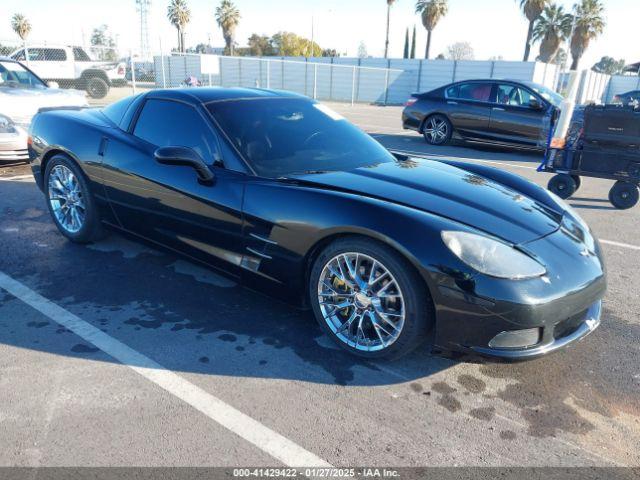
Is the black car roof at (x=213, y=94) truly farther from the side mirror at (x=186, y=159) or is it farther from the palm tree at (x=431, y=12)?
the palm tree at (x=431, y=12)

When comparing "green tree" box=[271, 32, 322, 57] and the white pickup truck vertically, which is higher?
"green tree" box=[271, 32, 322, 57]

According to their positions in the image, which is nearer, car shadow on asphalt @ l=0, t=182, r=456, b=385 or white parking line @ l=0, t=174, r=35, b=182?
car shadow on asphalt @ l=0, t=182, r=456, b=385

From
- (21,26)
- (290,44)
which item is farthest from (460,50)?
(21,26)

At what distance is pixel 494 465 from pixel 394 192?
1469 mm

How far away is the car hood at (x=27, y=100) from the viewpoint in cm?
768

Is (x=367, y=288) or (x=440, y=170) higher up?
(x=440, y=170)

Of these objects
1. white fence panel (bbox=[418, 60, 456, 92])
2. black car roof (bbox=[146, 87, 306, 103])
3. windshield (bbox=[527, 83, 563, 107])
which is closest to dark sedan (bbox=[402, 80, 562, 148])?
windshield (bbox=[527, 83, 563, 107])

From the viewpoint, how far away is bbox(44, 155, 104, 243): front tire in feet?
13.7

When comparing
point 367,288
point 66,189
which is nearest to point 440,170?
point 367,288

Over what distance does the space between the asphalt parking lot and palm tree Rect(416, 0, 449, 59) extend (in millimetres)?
46851

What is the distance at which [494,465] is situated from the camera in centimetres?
206

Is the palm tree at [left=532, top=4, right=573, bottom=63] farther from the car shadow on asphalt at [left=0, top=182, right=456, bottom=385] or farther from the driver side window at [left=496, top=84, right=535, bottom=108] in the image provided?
the car shadow on asphalt at [left=0, top=182, right=456, bottom=385]

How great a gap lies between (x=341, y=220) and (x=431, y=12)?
49167mm

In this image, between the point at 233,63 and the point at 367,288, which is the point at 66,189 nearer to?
the point at 367,288
